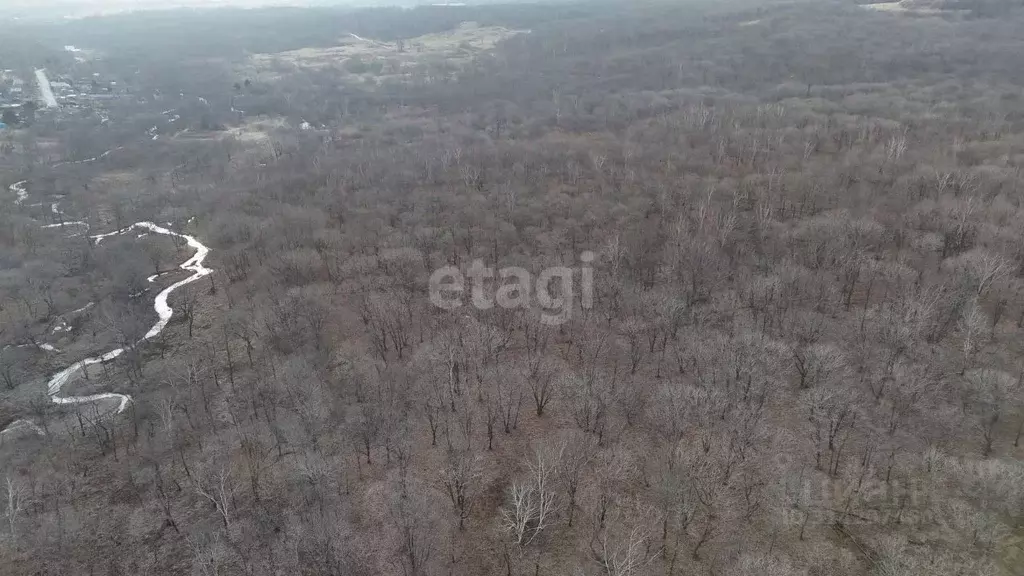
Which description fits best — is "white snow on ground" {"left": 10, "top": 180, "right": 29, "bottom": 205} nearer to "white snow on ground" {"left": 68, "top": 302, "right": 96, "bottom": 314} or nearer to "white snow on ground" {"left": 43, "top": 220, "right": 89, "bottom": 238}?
"white snow on ground" {"left": 43, "top": 220, "right": 89, "bottom": 238}

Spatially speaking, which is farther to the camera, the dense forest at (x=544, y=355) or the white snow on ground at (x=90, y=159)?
the white snow on ground at (x=90, y=159)

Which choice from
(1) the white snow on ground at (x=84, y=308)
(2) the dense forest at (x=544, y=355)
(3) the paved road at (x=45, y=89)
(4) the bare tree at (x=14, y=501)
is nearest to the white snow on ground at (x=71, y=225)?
(2) the dense forest at (x=544, y=355)

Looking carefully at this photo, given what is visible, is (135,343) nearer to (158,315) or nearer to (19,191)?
(158,315)

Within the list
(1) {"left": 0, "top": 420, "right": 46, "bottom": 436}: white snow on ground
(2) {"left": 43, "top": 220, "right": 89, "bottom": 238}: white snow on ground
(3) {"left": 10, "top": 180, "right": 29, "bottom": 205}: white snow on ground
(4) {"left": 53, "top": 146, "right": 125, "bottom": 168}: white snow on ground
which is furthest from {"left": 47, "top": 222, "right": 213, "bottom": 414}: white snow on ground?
(4) {"left": 53, "top": 146, "right": 125, "bottom": 168}: white snow on ground

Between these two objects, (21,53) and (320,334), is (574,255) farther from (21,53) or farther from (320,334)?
(21,53)

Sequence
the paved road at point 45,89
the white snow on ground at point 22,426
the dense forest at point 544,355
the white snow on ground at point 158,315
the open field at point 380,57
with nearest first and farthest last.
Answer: the dense forest at point 544,355 → the white snow on ground at point 22,426 → the white snow on ground at point 158,315 → the paved road at point 45,89 → the open field at point 380,57

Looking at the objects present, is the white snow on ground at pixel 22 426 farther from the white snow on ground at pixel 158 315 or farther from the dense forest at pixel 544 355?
the white snow on ground at pixel 158 315

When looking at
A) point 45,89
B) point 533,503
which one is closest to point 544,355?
point 533,503
